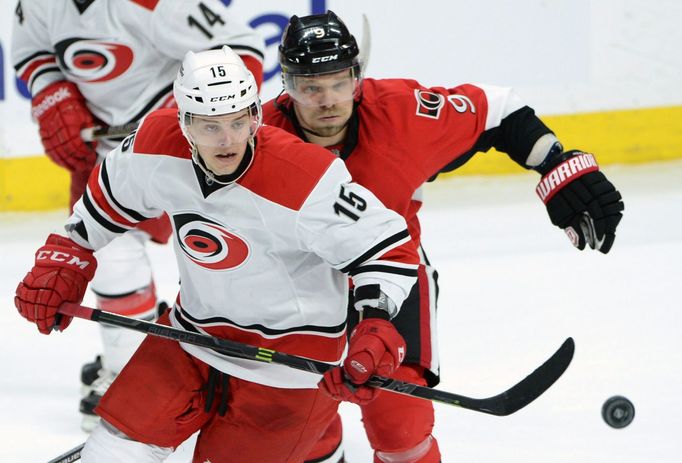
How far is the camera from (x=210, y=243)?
2.37 m

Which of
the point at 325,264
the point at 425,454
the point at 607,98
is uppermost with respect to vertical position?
the point at 325,264

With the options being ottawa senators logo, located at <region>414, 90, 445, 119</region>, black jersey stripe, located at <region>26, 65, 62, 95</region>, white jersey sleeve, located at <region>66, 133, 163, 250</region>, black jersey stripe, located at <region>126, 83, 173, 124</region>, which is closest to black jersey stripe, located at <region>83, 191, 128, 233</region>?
white jersey sleeve, located at <region>66, 133, 163, 250</region>

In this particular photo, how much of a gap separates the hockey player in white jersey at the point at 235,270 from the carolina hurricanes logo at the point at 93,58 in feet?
3.20

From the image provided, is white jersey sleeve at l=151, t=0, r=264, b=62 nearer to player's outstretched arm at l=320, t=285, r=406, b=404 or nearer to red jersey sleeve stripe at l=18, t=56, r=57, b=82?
red jersey sleeve stripe at l=18, t=56, r=57, b=82

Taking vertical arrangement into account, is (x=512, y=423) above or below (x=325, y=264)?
below

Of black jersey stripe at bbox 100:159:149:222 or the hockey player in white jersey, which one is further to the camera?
black jersey stripe at bbox 100:159:149:222

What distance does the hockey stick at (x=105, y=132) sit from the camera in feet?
11.5

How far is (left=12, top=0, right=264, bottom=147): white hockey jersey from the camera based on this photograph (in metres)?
3.42

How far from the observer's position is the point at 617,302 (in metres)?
4.18

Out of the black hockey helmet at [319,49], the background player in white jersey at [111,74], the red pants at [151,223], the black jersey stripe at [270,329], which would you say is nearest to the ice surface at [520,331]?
the background player in white jersey at [111,74]

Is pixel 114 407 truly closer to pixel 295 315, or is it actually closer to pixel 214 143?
pixel 295 315

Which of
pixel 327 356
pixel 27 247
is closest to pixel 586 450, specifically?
pixel 327 356

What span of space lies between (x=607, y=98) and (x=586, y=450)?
237cm

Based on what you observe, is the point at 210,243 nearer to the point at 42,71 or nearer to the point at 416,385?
the point at 416,385
